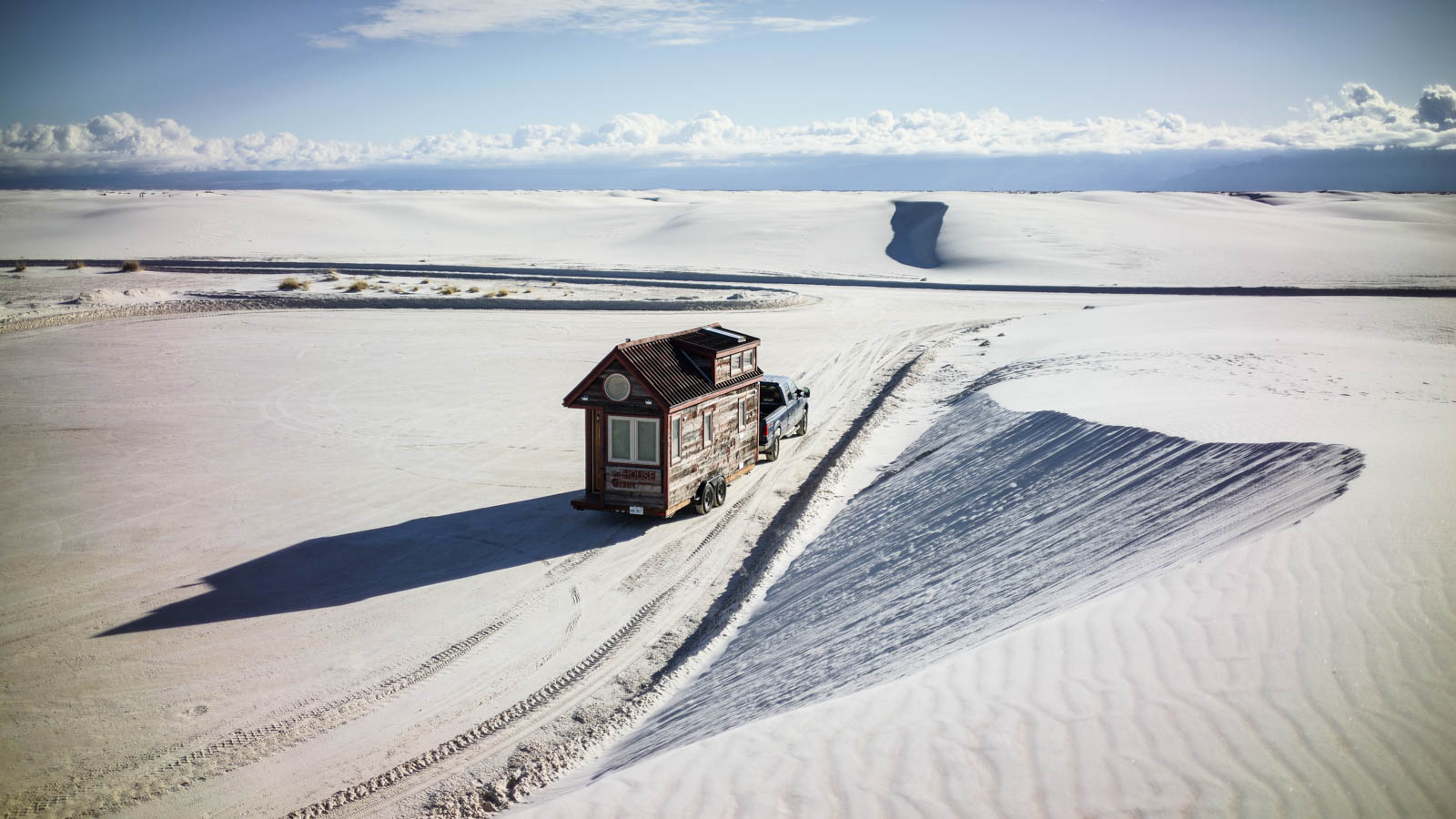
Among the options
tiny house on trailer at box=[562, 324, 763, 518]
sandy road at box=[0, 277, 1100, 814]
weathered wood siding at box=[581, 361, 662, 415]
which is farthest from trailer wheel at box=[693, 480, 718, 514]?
weathered wood siding at box=[581, 361, 662, 415]

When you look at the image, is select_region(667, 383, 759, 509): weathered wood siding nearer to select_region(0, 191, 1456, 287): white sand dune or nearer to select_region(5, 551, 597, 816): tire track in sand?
select_region(5, 551, 597, 816): tire track in sand

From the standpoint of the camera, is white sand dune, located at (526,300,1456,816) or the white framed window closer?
white sand dune, located at (526,300,1456,816)

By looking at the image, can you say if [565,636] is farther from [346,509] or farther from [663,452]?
[346,509]

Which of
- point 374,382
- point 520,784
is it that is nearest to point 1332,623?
point 520,784

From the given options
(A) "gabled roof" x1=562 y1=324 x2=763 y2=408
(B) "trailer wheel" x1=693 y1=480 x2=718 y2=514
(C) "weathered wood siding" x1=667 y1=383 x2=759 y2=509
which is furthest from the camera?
(B) "trailer wheel" x1=693 y1=480 x2=718 y2=514

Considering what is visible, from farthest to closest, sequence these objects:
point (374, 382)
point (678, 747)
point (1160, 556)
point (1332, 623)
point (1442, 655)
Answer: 1. point (374, 382)
2. point (1160, 556)
3. point (678, 747)
4. point (1332, 623)
5. point (1442, 655)

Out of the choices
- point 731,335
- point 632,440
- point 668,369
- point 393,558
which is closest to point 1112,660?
point 632,440

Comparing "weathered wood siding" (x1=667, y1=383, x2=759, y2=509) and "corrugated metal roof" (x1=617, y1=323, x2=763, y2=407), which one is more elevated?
"corrugated metal roof" (x1=617, y1=323, x2=763, y2=407)
